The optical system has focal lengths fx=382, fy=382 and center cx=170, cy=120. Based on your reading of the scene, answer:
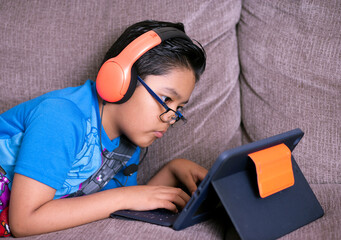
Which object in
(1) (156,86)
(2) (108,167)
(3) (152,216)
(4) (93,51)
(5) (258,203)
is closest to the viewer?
(5) (258,203)

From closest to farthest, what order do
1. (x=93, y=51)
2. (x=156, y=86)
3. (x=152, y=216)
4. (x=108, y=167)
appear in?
(x=152, y=216)
(x=156, y=86)
(x=108, y=167)
(x=93, y=51)

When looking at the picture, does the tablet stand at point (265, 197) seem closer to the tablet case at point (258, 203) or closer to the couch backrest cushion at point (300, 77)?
the tablet case at point (258, 203)

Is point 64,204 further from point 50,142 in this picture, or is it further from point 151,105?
point 151,105

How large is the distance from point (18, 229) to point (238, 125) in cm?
85

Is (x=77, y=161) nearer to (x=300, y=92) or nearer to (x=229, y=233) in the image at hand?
(x=229, y=233)

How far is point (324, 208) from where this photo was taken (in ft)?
3.43

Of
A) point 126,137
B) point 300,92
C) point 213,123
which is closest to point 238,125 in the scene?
point 213,123

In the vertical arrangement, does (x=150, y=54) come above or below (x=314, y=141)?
above

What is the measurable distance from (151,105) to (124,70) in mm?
144

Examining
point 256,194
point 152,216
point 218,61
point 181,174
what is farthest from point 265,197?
point 218,61

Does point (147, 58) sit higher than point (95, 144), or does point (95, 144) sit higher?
point (147, 58)

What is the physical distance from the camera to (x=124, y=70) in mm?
1008

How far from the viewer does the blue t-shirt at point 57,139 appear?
36.5 inches

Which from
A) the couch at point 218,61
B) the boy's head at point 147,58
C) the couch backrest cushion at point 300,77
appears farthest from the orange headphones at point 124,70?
the couch backrest cushion at point 300,77
